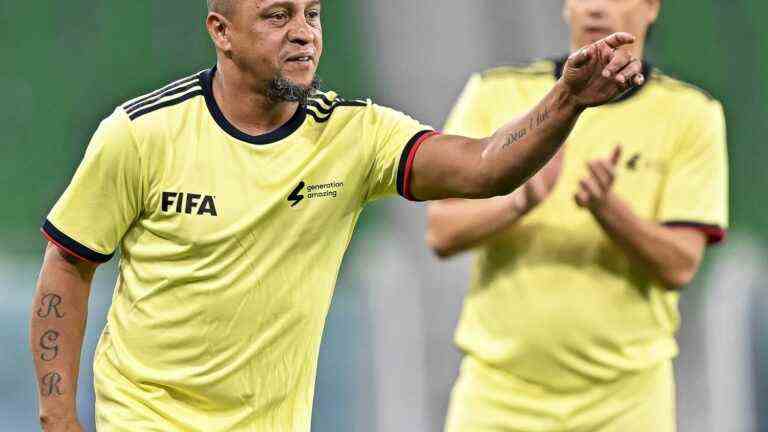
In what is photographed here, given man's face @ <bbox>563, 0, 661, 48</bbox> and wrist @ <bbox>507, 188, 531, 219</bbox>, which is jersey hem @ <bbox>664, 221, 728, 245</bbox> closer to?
wrist @ <bbox>507, 188, 531, 219</bbox>

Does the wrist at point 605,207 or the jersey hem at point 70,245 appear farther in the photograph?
the wrist at point 605,207

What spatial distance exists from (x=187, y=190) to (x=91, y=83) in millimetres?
3467

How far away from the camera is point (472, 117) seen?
14.1ft

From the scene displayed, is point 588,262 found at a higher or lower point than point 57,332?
lower

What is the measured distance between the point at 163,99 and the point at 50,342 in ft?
2.17

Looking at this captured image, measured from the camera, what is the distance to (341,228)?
3510 millimetres

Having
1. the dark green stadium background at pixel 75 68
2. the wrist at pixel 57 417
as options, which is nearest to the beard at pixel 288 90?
the wrist at pixel 57 417

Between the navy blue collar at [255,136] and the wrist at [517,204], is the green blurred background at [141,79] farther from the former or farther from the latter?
the navy blue collar at [255,136]

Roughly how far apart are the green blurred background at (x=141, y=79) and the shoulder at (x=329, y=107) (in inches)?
111

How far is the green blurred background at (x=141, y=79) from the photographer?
6.31m

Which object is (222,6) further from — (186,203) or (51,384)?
(51,384)

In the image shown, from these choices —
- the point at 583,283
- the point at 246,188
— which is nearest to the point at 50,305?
the point at 246,188

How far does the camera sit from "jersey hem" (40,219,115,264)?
3359 millimetres

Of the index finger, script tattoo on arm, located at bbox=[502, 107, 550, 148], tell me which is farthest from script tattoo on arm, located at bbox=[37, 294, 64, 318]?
the index finger
